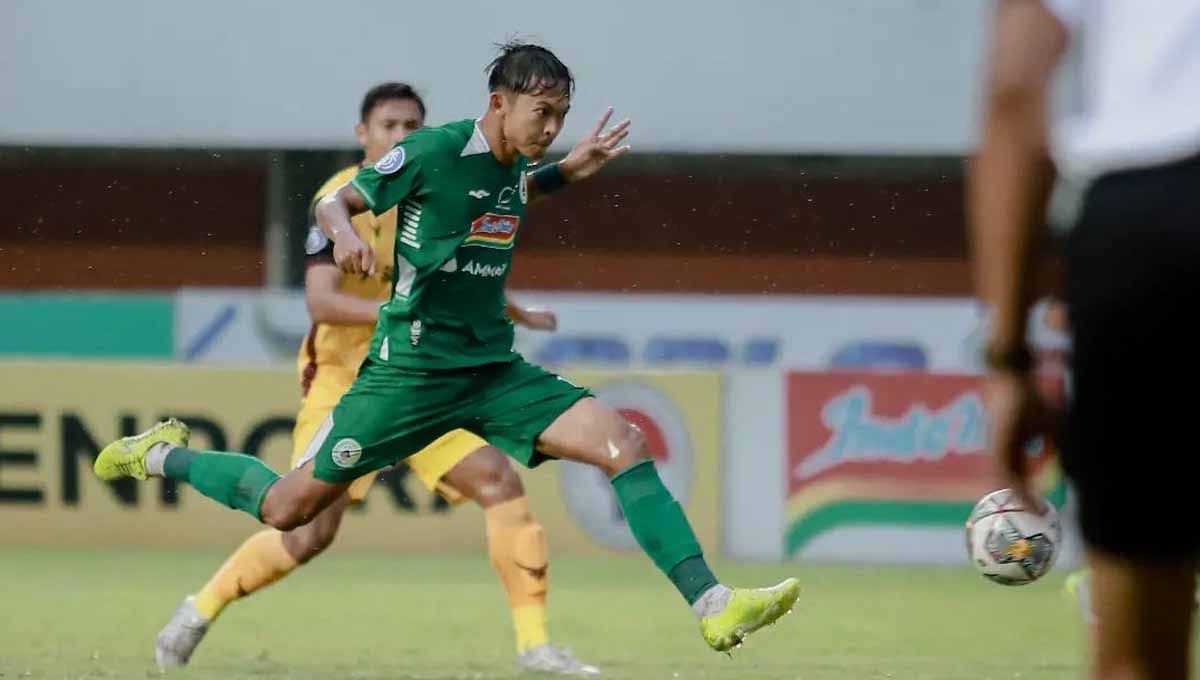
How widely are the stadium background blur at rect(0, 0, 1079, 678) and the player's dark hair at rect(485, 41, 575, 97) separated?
6.23 ft

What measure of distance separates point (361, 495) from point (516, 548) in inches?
26.5

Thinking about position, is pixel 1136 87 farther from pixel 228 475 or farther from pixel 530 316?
pixel 530 316

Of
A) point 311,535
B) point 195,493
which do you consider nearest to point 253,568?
point 311,535

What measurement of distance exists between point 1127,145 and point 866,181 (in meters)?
17.2

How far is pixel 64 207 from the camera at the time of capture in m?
20.3

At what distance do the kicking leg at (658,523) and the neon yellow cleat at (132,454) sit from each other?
1.54 meters

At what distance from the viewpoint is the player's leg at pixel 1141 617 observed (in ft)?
8.55

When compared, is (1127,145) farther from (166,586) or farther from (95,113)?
(95,113)

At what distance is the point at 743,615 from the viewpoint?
5777mm

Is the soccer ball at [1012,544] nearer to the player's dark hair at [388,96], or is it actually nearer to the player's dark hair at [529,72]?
the player's dark hair at [529,72]

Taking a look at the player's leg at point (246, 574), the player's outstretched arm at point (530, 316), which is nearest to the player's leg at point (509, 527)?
the player's leg at point (246, 574)

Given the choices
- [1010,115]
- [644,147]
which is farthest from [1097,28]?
[644,147]

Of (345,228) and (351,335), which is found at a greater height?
(345,228)

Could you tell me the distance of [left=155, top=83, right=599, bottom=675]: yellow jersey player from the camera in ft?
23.0
